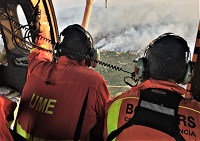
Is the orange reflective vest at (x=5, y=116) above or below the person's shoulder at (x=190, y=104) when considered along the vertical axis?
below

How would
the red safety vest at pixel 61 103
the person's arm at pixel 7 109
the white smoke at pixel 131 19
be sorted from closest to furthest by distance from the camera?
the person's arm at pixel 7 109 → the red safety vest at pixel 61 103 → the white smoke at pixel 131 19

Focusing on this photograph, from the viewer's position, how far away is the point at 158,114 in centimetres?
134

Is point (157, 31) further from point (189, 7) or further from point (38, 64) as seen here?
point (38, 64)

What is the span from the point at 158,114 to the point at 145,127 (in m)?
0.09

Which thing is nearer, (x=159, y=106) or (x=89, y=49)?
(x=159, y=106)

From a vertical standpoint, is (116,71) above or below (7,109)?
below

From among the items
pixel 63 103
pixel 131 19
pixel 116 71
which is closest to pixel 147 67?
pixel 63 103

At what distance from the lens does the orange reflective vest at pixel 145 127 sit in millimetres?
1295

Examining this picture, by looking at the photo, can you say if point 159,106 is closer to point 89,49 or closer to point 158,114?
point 158,114

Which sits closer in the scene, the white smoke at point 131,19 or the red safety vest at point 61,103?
the red safety vest at point 61,103

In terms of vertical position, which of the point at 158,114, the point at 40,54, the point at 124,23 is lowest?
the point at 158,114

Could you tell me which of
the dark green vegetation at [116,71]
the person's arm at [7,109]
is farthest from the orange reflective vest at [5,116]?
the dark green vegetation at [116,71]

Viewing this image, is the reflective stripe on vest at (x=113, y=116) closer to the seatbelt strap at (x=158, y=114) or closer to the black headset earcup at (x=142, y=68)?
the seatbelt strap at (x=158, y=114)

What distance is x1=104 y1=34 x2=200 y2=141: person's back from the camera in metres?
1.31
